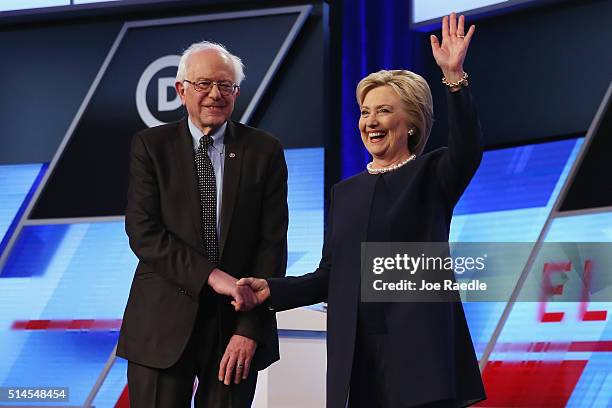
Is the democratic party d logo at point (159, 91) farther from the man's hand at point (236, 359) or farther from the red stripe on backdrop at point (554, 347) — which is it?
the man's hand at point (236, 359)

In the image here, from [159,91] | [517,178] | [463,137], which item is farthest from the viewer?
[159,91]

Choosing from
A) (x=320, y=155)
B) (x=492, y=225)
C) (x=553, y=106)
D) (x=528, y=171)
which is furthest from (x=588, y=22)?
(x=320, y=155)

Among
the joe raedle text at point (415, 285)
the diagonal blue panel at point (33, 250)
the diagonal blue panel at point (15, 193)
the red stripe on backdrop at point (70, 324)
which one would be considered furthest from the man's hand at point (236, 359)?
the diagonal blue panel at point (15, 193)

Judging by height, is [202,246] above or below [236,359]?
above

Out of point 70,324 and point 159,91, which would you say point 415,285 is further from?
point 70,324

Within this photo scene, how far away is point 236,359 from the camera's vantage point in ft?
6.65

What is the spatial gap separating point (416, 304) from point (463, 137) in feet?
1.13

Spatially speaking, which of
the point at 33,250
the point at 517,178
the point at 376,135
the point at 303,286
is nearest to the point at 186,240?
the point at 303,286

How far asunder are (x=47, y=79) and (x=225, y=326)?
3.74 meters

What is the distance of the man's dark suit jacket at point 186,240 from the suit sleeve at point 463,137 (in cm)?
51

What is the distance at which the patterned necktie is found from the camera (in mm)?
2098

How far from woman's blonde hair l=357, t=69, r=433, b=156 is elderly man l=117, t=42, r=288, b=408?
349 millimetres

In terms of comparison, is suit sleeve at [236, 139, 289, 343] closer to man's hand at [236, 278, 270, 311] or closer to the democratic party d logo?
man's hand at [236, 278, 270, 311]

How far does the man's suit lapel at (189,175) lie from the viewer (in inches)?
82.2
